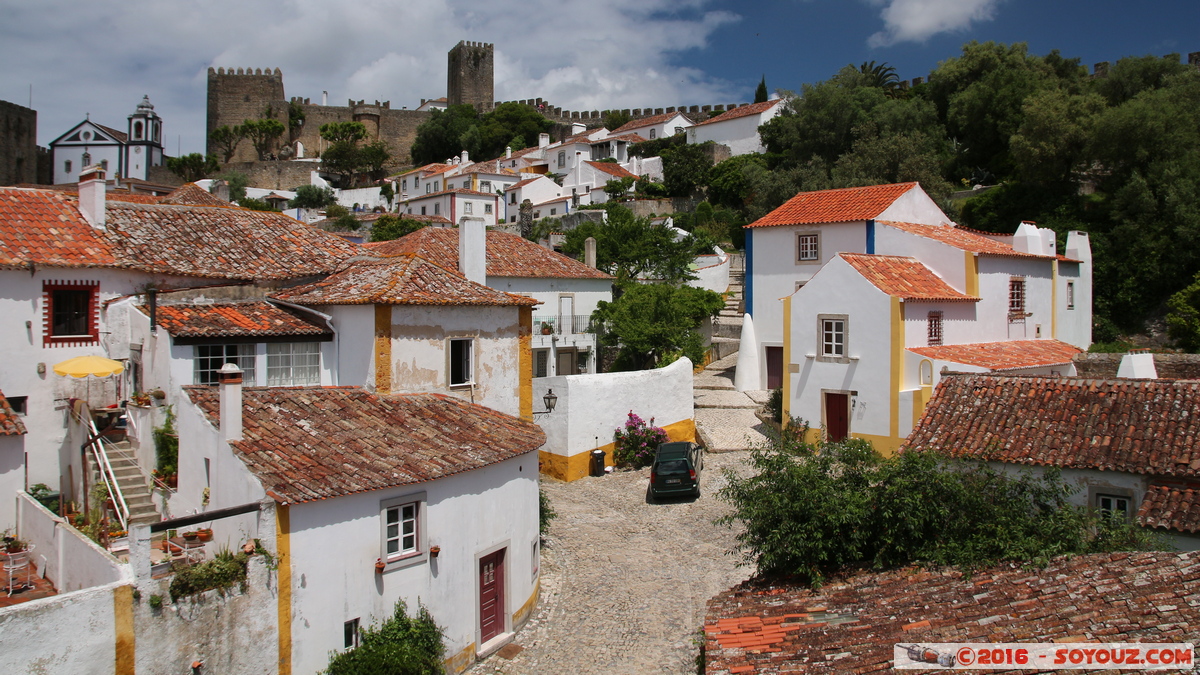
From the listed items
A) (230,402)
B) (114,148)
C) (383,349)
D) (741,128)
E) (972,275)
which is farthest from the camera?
(114,148)

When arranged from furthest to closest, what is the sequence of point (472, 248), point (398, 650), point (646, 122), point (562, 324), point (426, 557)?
point (646, 122), point (562, 324), point (472, 248), point (426, 557), point (398, 650)

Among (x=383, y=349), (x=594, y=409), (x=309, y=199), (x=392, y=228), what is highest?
(x=309, y=199)

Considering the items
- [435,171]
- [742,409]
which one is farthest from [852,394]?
[435,171]

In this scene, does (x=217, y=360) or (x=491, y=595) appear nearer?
(x=491, y=595)

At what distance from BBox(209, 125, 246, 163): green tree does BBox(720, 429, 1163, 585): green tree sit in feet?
265

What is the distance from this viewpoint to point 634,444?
78.2ft

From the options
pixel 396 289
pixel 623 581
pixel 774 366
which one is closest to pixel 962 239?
pixel 774 366

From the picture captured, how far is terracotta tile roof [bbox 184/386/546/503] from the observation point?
11.0 m

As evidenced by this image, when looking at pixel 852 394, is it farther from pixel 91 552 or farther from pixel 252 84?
pixel 252 84

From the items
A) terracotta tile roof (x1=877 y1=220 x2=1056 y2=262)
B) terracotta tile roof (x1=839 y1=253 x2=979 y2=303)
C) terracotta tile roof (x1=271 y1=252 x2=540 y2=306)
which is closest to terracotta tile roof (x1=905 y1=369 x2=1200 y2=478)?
terracotta tile roof (x1=839 y1=253 x2=979 y2=303)

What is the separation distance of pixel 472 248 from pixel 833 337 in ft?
35.5

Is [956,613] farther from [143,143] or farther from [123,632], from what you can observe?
[143,143]

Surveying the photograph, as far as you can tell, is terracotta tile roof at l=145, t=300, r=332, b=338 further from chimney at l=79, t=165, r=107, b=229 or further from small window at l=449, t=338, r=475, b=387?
chimney at l=79, t=165, r=107, b=229

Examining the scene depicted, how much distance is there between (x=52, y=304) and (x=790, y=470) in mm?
14183
